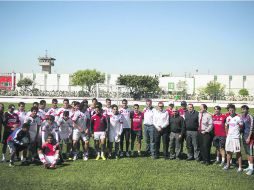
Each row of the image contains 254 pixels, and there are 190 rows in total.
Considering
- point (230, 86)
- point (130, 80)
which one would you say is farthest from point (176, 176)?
point (230, 86)

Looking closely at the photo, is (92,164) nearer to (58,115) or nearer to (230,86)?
(58,115)

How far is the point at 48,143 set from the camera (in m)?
10.2

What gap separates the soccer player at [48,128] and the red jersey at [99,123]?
4.47ft

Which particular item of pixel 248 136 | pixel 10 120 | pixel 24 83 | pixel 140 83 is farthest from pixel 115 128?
pixel 24 83

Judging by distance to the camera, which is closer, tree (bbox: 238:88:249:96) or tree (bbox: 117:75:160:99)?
tree (bbox: 117:75:160:99)

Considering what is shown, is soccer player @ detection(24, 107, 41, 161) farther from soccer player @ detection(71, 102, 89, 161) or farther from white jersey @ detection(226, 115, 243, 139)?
white jersey @ detection(226, 115, 243, 139)

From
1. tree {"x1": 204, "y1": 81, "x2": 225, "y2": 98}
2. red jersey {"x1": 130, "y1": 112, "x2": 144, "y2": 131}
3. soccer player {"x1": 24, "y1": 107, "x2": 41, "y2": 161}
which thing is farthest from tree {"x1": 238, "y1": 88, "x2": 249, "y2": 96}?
soccer player {"x1": 24, "y1": 107, "x2": 41, "y2": 161}

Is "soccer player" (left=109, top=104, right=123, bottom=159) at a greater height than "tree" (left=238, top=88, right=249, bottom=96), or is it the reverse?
"tree" (left=238, top=88, right=249, bottom=96)

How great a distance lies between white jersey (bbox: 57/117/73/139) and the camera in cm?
1093

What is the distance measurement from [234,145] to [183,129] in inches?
80.5

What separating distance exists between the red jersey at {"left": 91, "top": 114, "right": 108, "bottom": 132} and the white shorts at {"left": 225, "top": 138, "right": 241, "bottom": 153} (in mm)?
4244

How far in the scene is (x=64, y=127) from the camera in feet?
36.1

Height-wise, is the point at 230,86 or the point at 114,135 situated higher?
the point at 230,86

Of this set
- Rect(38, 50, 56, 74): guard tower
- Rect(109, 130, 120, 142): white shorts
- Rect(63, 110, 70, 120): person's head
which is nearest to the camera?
Rect(63, 110, 70, 120): person's head
